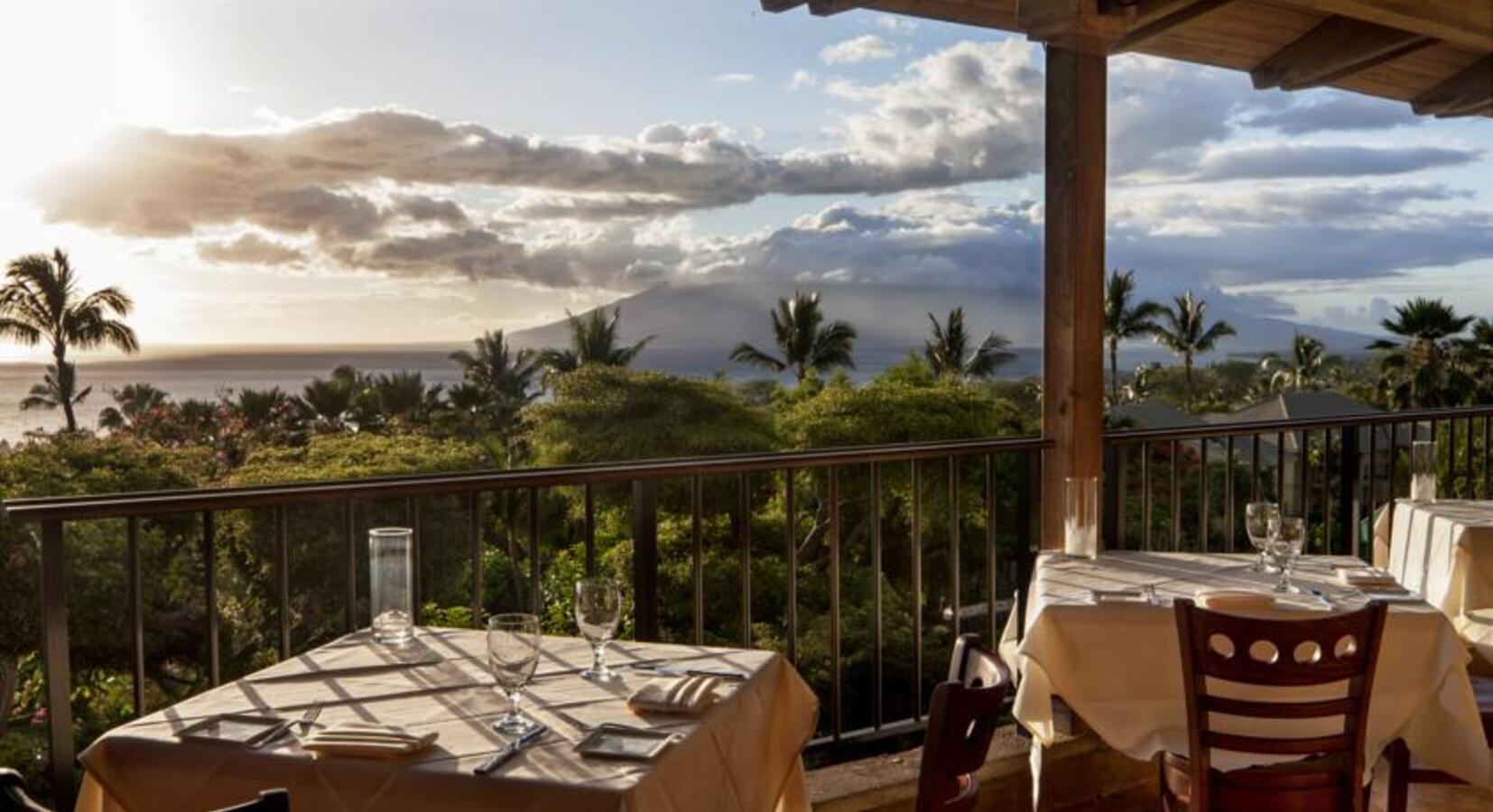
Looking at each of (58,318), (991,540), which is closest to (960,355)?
(58,318)

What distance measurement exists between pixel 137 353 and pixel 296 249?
5071 millimetres

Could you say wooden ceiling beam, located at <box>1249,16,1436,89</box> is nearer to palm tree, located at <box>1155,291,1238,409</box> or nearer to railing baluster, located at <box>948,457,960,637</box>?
railing baluster, located at <box>948,457,960,637</box>

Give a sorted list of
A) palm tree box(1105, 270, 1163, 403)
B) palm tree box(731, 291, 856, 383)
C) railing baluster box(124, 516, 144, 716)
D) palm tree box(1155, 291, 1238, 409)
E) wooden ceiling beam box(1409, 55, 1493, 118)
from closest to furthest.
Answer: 1. railing baluster box(124, 516, 144, 716)
2. wooden ceiling beam box(1409, 55, 1493, 118)
3. palm tree box(731, 291, 856, 383)
4. palm tree box(1105, 270, 1163, 403)
5. palm tree box(1155, 291, 1238, 409)

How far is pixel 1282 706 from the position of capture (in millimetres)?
2238

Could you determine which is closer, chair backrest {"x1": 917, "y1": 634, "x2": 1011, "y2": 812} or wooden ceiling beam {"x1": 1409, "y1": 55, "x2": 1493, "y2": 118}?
chair backrest {"x1": 917, "y1": 634, "x2": 1011, "y2": 812}

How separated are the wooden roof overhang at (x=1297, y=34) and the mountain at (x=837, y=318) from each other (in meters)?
20.5

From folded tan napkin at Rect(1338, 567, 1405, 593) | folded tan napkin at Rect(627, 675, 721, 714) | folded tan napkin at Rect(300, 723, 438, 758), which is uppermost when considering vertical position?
folded tan napkin at Rect(300, 723, 438, 758)

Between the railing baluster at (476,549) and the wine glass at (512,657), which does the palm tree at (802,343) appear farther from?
the wine glass at (512,657)

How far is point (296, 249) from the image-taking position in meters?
24.8

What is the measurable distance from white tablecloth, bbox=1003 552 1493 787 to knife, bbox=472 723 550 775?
4.53 feet

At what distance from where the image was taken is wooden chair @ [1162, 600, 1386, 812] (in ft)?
7.16

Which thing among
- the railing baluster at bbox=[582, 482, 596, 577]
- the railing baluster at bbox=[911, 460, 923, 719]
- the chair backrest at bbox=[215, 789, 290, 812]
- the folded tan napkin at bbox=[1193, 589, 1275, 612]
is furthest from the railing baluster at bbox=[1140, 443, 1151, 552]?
the chair backrest at bbox=[215, 789, 290, 812]

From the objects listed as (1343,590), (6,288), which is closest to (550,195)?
(6,288)

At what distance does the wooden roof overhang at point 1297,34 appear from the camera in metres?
3.51
